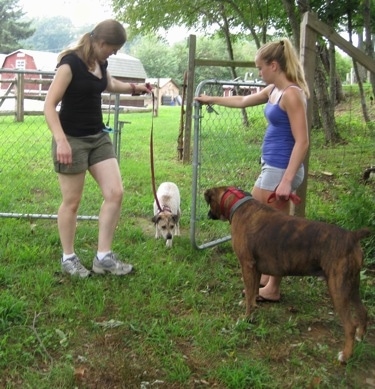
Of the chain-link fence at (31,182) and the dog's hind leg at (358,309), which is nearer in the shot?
the dog's hind leg at (358,309)

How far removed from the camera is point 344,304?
2.91 metres

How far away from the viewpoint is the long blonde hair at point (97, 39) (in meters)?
3.55

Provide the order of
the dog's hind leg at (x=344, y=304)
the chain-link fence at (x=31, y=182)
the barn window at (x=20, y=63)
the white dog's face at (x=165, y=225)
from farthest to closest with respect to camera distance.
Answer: the barn window at (x=20, y=63), the chain-link fence at (x=31, y=182), the white dog's face at (x=165, y=225), the dog's hind leg at (x=344, y=304)

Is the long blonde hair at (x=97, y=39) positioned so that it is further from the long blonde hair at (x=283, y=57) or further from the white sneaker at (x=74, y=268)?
the white sneaker at (x=74, y=268)

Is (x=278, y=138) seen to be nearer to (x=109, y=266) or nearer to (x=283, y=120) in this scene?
(x=283, y=120)

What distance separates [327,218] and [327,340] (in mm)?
2386

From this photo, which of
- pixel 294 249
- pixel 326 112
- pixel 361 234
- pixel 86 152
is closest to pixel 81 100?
pixel 86 152

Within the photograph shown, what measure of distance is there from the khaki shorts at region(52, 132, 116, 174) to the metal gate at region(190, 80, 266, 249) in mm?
898

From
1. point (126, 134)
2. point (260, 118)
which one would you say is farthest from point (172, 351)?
point (126, 134)

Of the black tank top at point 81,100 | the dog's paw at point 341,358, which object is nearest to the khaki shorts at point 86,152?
the black tank top at point 81,100

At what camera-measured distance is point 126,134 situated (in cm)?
1321

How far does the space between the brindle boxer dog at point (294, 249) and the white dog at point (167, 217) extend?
1.34m

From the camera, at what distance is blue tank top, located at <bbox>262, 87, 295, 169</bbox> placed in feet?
11.1

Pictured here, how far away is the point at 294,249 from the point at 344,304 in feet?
1.47
